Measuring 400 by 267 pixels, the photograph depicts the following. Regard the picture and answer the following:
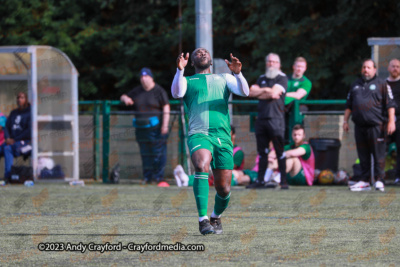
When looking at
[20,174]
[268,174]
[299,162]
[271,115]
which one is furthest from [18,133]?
[299,162]

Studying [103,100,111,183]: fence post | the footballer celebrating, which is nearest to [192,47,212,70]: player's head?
the footballer celebrating

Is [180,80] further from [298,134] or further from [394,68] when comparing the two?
[298,134]

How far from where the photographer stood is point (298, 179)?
51.3 ft

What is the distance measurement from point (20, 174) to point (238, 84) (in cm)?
863

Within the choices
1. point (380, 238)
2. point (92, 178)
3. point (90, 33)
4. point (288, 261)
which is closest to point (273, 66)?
point (92, 178)

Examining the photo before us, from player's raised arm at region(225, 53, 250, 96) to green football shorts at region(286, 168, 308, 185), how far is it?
23.5 feet

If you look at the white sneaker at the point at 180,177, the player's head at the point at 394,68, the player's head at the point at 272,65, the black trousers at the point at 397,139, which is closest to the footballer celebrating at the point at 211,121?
the player's head at the point at 272,65

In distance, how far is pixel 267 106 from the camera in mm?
14461

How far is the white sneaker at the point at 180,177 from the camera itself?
15914 millimetres

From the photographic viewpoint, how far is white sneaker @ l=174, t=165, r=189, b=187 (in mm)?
15914

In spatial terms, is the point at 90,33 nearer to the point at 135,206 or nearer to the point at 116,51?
the point at 116,51

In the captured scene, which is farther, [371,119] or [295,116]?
[295,116]

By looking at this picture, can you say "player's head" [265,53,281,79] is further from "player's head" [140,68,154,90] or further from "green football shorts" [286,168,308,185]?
"player's head" [140,68,154,90]

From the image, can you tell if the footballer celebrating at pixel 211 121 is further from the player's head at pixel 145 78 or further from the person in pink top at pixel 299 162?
the player's head at pixel 145 78
